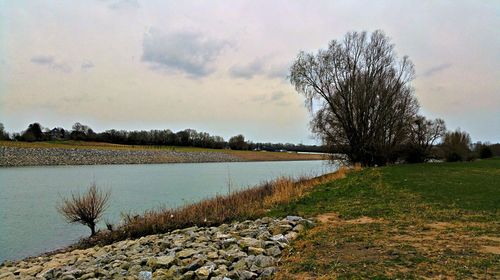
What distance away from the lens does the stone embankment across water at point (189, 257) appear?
589cm

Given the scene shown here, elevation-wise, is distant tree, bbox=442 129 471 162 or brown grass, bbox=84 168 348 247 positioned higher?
distant tree, bbox=442 129 471 162

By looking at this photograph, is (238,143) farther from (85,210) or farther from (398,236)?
(398,236)

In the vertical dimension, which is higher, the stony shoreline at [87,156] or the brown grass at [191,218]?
the stony shoreline at [87,156]

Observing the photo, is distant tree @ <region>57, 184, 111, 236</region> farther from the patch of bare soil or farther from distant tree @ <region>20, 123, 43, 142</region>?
distant tree @ <region>20, 123, 43, 142</region>

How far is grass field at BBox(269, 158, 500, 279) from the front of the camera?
518cm

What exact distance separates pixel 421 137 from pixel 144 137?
65.9 m

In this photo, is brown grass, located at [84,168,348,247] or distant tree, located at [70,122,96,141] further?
distant tree, located at [70,122,96,141]

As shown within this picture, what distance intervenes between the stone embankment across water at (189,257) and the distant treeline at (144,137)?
65.0 m

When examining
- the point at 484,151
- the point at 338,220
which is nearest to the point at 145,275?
the point at 338,220

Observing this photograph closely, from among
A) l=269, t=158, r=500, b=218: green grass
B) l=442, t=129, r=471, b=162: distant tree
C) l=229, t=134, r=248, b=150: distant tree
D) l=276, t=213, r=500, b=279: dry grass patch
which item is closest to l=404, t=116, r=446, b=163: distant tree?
l=442, t=129, r=471, b=162: distant tree

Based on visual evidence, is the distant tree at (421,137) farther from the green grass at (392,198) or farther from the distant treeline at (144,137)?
the distant treeline at (144,137)

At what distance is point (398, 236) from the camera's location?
720 cm

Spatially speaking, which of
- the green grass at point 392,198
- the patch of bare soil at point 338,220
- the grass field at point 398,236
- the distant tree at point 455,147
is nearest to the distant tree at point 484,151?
the distant tree at point 455,147

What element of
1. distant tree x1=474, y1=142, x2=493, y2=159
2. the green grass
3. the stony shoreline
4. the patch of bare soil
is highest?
distant tree x1=474, y1=142, x2=493, y2=159
